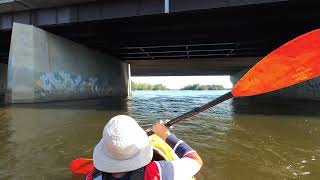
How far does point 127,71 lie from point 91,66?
44.2ft

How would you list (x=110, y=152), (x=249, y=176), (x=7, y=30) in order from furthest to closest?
(x=7, y=30) → (x=249, y=176) → (x=110, y=152)

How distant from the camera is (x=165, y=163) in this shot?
2.67m

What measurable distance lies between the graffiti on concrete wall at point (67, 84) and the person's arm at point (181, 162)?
21.9m

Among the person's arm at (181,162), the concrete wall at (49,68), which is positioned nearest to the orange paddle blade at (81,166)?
the person's arm at (181,162)

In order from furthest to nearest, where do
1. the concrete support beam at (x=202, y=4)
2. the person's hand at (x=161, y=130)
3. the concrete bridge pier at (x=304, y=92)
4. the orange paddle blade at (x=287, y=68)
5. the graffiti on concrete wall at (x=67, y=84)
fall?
1. the concrete bridge pier at (x=304, y=92)
2. the graffiti on concrete wall at (x=67, y=84)
3. the concrete support beam at (x=202, y=4)
4. the orange paddle blade at (x=287, y=68)
5. the person's hand at (x=161, y=130)

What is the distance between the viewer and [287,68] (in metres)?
4.27

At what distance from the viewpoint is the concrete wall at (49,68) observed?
22.9 meters

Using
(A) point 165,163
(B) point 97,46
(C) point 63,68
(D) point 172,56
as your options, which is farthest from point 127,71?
(A) point 165,163

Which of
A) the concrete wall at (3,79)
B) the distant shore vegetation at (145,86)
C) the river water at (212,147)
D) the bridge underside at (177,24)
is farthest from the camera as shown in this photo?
the distant shore vegetation at (145,86)

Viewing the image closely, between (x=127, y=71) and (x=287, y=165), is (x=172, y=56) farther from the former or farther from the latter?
(x=287, y=165)

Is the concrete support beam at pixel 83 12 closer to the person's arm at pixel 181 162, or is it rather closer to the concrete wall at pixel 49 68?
the concrete wall at pixel 49 68

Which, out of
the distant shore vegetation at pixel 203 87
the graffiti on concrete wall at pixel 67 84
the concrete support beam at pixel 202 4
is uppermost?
the concrete support beam at pixel 202 4

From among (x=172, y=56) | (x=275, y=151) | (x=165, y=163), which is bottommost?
(x=275, y=151)

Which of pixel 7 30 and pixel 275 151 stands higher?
pixel 7 30
